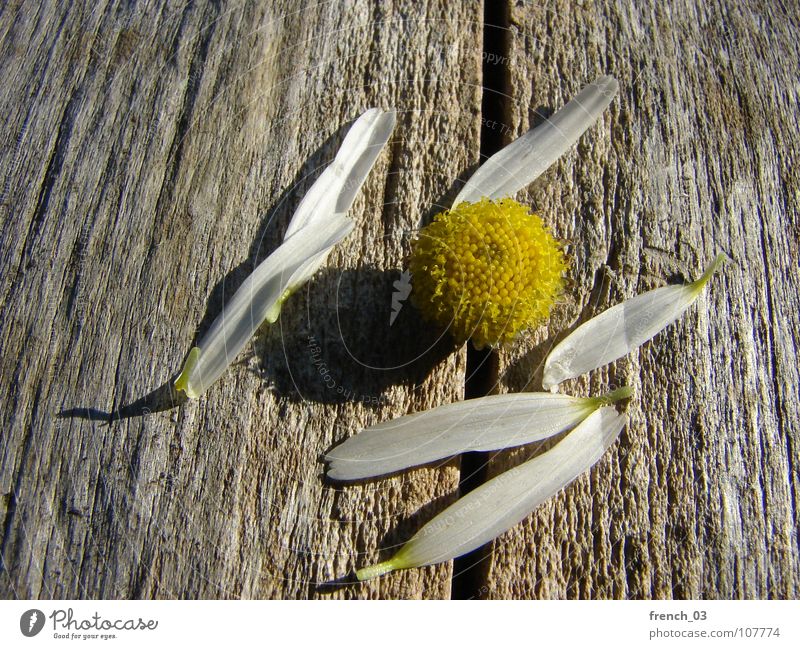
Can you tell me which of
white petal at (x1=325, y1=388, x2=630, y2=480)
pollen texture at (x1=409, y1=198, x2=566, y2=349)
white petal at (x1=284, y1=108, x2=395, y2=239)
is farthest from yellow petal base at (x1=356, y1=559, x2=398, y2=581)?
white petal at (x1=284, y1=108, x2=395, y2=239)

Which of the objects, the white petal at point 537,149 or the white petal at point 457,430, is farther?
the white petal at point 537,149

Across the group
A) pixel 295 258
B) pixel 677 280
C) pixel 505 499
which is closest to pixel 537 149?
pixel 677 280

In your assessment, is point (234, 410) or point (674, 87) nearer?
point (234, 410)

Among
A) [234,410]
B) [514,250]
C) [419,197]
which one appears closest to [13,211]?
[234,410]

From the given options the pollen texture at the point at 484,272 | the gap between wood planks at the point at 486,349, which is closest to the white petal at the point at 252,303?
the pollen texture at the point at 484,272

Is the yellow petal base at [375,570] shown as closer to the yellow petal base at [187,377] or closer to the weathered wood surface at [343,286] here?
the weathered wood surface at [343,286]

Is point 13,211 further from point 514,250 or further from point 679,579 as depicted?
point 679,579
